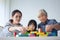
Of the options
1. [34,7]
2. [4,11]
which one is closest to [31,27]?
[34,7]

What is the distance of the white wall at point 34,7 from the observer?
0.97 meters

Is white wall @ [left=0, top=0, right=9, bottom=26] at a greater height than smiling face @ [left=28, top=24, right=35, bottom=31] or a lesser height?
greater

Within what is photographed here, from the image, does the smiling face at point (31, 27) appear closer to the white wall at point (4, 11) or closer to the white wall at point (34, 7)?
the white wall at point (34, 7)

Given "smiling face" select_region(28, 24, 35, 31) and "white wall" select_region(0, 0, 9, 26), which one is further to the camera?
"white wall" select_region(0, 0, 9, 26)

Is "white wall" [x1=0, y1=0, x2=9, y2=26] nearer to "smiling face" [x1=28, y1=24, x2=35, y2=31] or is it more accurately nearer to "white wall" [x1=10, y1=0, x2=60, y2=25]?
"white wall" [x1=10, y1=0, x2=60, y2=25]

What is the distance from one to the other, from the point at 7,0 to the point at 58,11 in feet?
1.29

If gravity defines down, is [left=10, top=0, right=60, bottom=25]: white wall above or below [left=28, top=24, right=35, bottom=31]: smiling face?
above

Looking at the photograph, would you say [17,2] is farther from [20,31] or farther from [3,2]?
[20,31]

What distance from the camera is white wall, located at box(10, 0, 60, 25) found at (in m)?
0.97

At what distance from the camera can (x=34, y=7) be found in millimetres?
1018

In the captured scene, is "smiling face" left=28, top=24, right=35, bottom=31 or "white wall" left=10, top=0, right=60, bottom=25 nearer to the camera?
"smiling face" left=28, top=24, right=35, bottom=31

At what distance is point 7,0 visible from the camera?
1.07m

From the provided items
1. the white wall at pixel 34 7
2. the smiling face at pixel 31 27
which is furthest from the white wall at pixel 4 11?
the smiling face at pixel 31 27

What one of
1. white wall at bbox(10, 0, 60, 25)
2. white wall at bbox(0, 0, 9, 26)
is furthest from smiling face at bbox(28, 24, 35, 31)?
white wall at bbox(0, 0, 9, 26)
